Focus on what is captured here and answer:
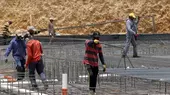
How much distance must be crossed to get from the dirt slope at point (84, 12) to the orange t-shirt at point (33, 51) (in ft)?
69.1

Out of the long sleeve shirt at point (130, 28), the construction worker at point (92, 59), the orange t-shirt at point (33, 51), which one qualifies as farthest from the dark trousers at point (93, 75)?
the long sleeve shirt at point (130, 28)

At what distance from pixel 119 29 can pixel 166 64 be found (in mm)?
16354

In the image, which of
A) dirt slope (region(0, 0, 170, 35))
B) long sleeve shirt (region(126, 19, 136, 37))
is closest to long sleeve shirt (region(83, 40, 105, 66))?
long sleeve shirt (region(126, 19, 136, 37))

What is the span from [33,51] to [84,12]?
74.5ft

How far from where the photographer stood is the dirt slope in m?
36.3

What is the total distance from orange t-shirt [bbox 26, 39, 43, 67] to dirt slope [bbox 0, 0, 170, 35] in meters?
21.1

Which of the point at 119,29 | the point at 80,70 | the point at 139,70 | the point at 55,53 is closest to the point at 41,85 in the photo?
the point at 80,70

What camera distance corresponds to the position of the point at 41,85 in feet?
49.9

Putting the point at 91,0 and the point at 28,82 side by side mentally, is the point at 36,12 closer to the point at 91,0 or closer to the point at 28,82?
the point at 91,0

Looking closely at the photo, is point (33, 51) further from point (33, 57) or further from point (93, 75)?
point (93, 75)

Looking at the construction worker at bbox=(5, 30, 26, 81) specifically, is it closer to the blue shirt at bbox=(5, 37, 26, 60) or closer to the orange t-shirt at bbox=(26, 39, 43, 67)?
the blue shirt at bbox=(5, 37, 26, 60)

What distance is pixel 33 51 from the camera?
49.3 feet

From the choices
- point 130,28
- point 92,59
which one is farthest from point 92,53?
point 130,28

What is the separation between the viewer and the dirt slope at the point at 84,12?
36312 millimetres
